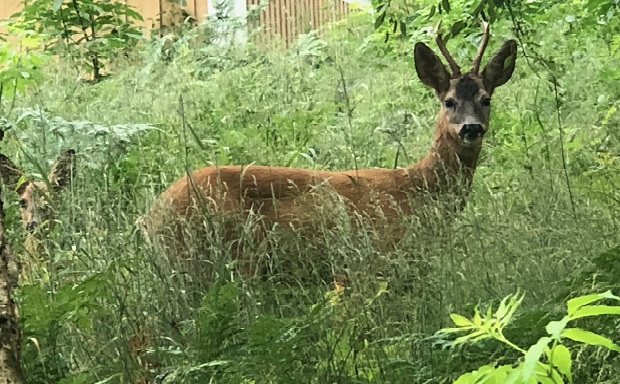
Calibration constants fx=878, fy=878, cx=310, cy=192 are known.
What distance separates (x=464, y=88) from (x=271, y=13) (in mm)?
7786

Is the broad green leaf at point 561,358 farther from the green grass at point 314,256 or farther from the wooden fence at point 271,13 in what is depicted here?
the wooden fence at point 271,13

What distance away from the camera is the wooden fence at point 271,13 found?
1002 centimetres

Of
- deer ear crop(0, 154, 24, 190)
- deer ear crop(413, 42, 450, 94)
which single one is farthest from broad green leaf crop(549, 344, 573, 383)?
deer ear crop(413, 42, 450, 94)

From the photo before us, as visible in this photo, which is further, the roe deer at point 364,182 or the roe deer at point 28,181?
the roe deer at point 28,181

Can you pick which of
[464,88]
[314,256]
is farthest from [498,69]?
[314,256]

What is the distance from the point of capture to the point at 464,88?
468 centimetres

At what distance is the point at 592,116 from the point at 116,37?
170 inches

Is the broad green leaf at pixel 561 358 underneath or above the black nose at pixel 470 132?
above

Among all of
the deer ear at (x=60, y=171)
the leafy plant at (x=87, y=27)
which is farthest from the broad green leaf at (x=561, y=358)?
the leafy plant at (x=87, y=27)

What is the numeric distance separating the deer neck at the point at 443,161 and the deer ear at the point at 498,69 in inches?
14.5

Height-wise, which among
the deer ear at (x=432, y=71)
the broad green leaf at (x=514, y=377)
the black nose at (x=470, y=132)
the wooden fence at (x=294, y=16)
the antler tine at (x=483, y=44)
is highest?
the wooden fence at (x=294, y=16)

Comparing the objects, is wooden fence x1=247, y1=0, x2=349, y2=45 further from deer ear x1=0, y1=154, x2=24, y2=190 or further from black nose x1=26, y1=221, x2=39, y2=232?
black nose x1=26, y1=221, x2=39, y2=232

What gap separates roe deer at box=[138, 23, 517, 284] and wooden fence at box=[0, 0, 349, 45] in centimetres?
500

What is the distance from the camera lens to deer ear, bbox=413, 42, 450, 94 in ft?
15.6
